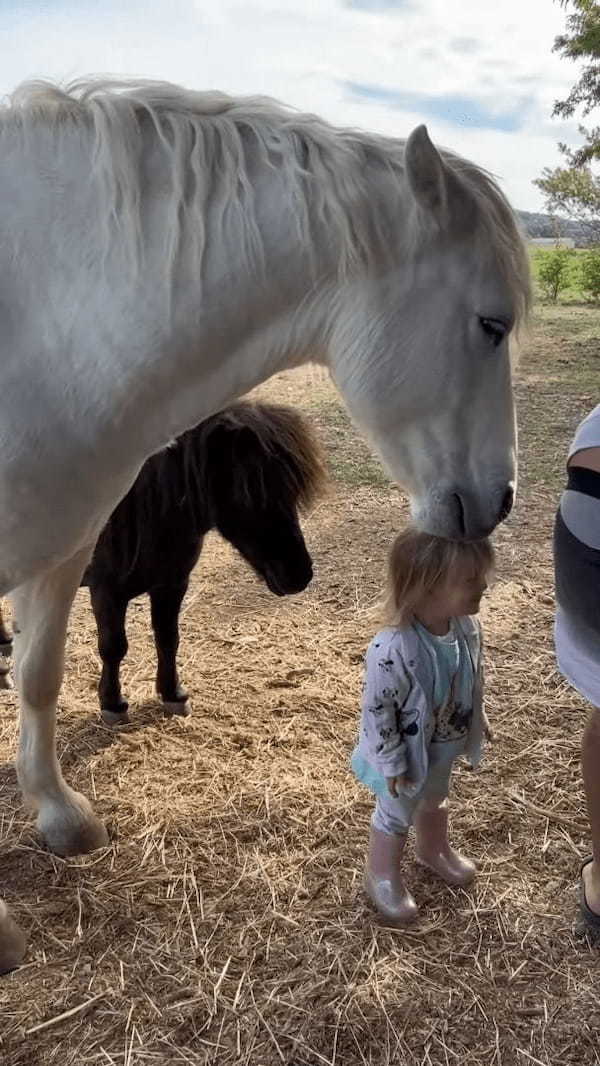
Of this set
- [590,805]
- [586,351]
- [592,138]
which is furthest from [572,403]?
[592,138]

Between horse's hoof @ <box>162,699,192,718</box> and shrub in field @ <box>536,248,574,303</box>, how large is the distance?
48.3ft

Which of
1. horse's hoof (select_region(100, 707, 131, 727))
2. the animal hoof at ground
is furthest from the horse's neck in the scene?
the animal hoof at ground

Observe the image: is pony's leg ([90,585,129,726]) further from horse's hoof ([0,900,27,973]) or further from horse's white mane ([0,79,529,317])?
horse's white mane ([0,79,529,317])

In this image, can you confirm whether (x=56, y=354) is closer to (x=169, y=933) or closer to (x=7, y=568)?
(x=7, y=568)

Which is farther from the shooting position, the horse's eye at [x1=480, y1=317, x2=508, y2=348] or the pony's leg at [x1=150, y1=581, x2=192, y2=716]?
the pony's leg at [x1=150, y1=581, x2=192, y2=716]

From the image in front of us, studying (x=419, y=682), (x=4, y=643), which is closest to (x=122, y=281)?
(x=419, y=682)

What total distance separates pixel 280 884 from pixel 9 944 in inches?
28.0

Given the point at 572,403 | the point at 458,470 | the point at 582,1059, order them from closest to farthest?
1. the point at 458,470
2. the point at 582,1059
3. the point at 572,403

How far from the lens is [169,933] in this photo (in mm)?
2018

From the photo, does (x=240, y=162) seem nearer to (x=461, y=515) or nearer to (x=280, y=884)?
(x=461, y=515)

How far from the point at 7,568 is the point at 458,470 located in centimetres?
99

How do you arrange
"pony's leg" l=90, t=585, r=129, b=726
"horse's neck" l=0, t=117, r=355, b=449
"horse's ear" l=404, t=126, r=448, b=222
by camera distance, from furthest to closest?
"pony's leg" l=90, t=585, r=129, b=726 → "horse's neck" l=0, t=117, r=355, b=449 → "horse's ear" l=404, t=126, r=448, b=222

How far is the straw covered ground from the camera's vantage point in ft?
5.70

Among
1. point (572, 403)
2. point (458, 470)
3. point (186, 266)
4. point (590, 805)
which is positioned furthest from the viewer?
point (572, 403)
